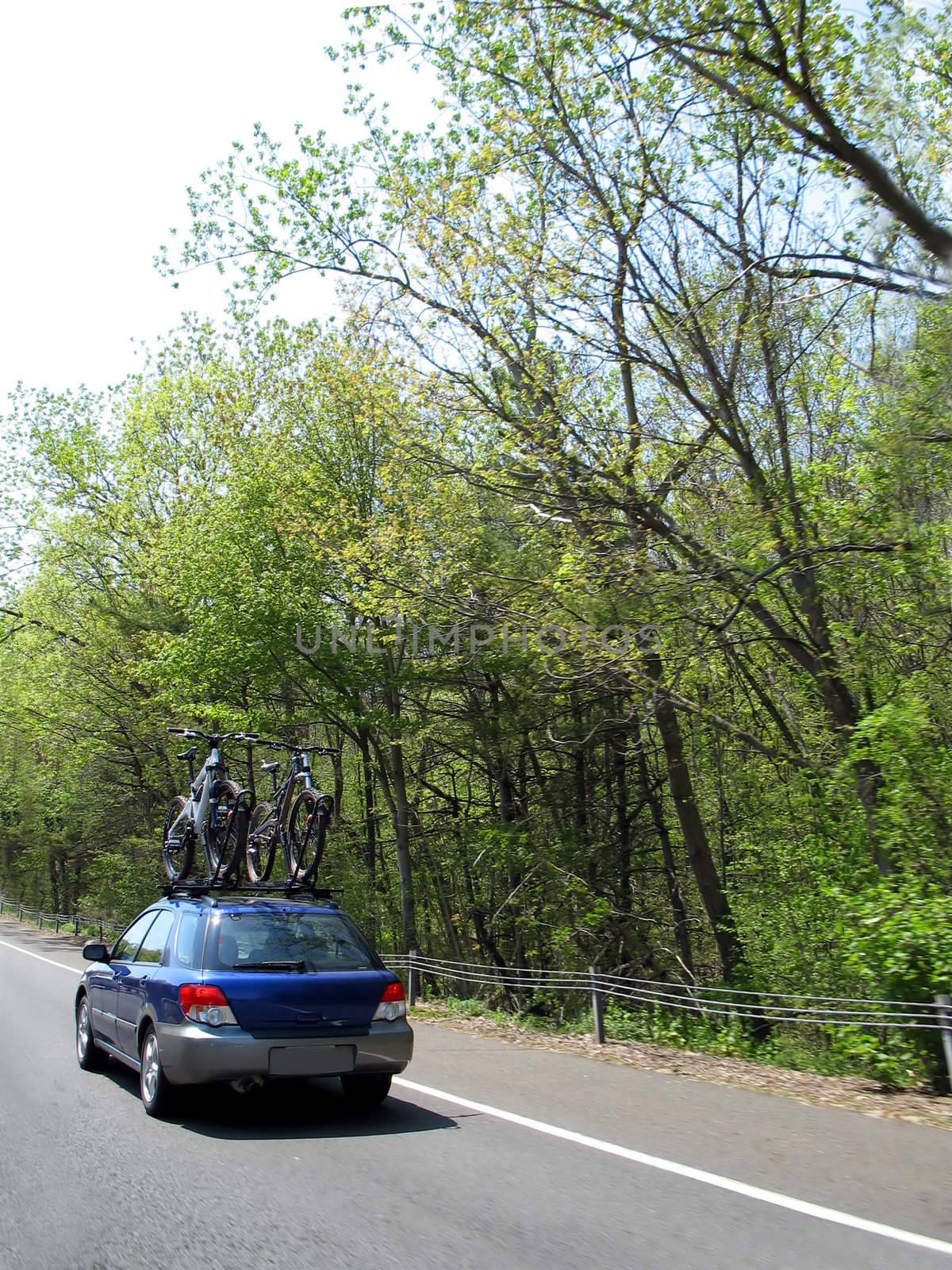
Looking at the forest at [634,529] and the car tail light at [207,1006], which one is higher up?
the forest at [634,529]

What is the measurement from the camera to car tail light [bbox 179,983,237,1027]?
6945 millimetres

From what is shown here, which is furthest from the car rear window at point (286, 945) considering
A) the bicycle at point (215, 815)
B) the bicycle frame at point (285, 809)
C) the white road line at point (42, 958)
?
the white road line at point (42, 958)

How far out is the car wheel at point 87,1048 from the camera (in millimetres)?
9500

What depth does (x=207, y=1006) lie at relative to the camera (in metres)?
6.98

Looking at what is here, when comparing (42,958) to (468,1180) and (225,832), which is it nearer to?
(225,832)

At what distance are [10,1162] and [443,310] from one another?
12380mm

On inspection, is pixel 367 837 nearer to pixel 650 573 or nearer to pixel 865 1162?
pixel 650 573

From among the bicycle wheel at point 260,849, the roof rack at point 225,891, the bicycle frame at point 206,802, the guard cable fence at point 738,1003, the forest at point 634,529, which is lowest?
the guard cable fence at point 738,1003

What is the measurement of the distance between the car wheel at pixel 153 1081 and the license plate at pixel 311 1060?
84 cm

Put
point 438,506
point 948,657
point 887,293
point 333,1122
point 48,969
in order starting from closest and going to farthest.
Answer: point 333,1122
point 887,293
point 948,657
point 438,506
point 48,969

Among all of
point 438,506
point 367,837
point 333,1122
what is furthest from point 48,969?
point 333,1122

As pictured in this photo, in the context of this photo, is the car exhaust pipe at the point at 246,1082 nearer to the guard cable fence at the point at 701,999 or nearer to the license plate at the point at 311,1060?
the license plate at the point at 311,1060

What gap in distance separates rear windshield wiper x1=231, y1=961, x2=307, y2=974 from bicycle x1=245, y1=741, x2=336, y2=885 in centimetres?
514

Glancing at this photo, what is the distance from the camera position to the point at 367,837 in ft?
94.9
